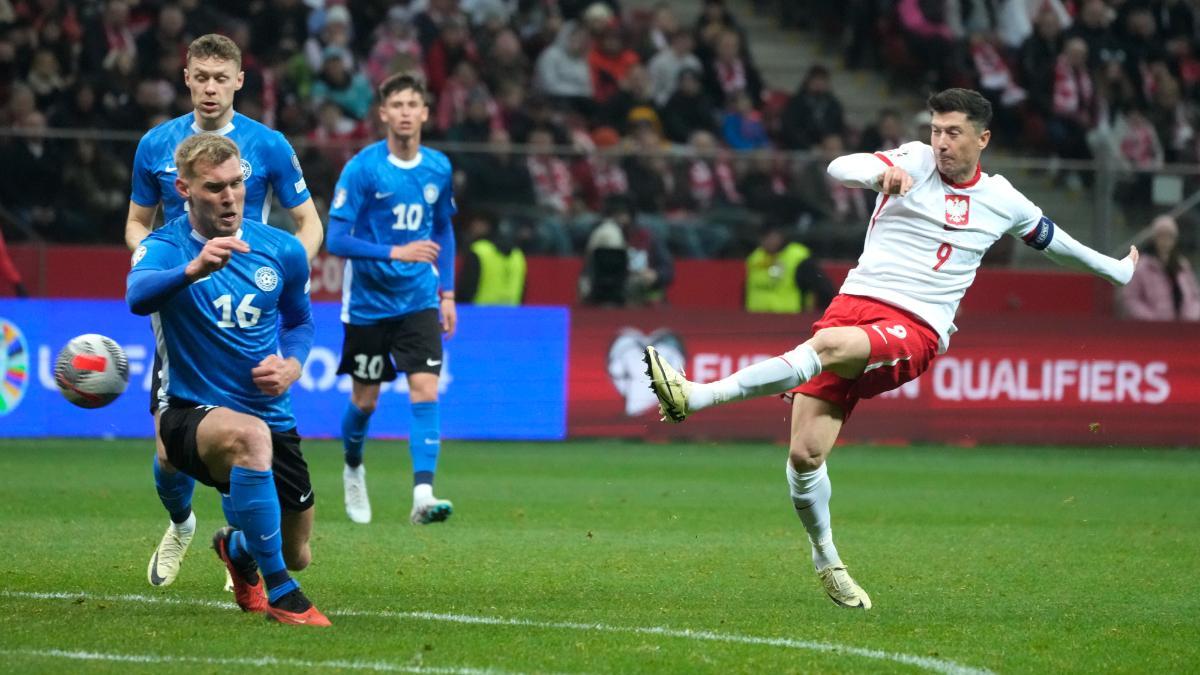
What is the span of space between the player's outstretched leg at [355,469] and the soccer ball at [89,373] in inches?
138

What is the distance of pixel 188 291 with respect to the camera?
6.57 metres

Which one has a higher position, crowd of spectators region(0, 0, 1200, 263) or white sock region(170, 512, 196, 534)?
crowd of spectators region(0, 0, 1200, 263)

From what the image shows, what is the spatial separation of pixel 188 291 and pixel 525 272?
34.6 feet

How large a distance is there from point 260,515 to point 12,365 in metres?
9.62

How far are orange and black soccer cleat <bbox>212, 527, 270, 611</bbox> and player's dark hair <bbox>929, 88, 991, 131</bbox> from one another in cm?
362

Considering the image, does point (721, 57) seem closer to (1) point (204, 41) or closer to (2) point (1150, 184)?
(2) point (1150, 184)

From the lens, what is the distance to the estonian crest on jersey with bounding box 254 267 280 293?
6.62m

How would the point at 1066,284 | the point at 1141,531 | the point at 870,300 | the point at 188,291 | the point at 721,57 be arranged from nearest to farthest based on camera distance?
the point at 188,291
the point at 870,300
the point at 1141,531
the point at 1066,284
the point at 721,57

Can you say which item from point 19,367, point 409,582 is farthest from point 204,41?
point 19,367

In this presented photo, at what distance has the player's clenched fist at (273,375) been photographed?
20.9 ft

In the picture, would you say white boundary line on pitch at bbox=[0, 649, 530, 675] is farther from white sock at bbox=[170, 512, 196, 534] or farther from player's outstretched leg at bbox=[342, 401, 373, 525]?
player's outstretched leg at bbox=[342, 401, 373, 525]

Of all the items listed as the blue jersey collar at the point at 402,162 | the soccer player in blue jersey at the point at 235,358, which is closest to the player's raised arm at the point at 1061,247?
Answer: the soccer player in blue jersey at the point at 235,358

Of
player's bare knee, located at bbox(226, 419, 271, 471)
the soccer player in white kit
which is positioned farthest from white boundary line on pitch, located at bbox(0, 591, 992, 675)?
the soccer player in white kit

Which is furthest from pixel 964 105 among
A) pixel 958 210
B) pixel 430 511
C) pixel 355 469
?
pixel 355 469
